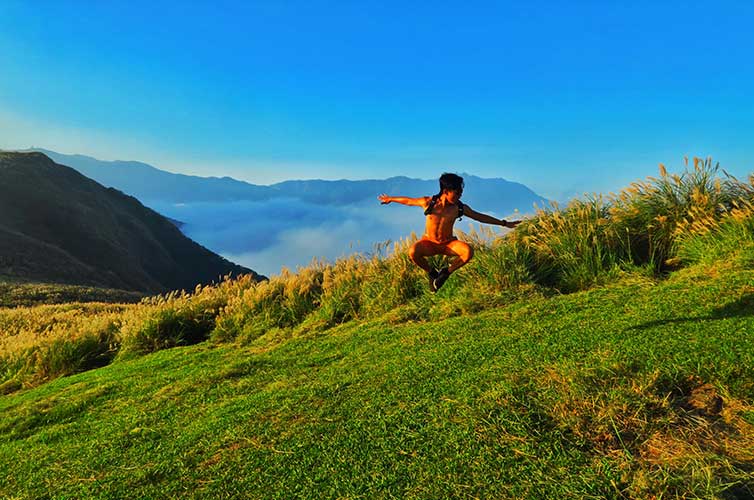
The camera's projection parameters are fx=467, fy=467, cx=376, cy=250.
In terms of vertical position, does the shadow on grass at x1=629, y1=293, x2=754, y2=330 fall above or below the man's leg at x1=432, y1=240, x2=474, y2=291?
below

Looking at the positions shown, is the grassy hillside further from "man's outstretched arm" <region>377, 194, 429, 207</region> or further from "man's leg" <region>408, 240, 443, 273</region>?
"man's outstretched arm" <region>377, 194, 429, 207</region>

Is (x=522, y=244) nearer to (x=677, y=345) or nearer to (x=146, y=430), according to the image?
(x=677, y=345)

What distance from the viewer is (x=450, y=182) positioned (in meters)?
5.63

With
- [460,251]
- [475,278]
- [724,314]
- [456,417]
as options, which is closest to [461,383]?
[456,417]

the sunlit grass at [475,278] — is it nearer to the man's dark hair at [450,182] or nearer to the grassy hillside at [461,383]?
the grassy hillside at [461,383]

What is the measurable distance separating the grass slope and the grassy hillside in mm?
21

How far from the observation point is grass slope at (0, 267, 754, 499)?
3.16 meters

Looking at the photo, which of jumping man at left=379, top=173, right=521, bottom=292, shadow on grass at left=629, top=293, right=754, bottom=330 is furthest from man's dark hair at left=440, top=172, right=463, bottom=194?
shadow on grass at left=629, top=293, right=754, bottom=330

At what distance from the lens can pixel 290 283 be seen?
1044cm

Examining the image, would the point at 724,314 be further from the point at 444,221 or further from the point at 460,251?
the point at 444,221

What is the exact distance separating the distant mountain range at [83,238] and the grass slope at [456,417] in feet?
153

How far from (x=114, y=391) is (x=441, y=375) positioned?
4.71m

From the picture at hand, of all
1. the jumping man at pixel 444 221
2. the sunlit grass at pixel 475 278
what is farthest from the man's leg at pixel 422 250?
the sunlit grass at pixel 475 278

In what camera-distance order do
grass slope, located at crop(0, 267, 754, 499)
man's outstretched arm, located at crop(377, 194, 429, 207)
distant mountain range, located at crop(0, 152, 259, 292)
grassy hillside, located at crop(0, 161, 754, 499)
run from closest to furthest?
grass slope, located at crop(0, 267, 754, 499) → grassy hillside, located at crop(0, 161, 754, 499) → man's outstretched arm, located at crop(377, 194, 429, 207) → distant mountain range, located at crop(0, 152, 259, 292)
